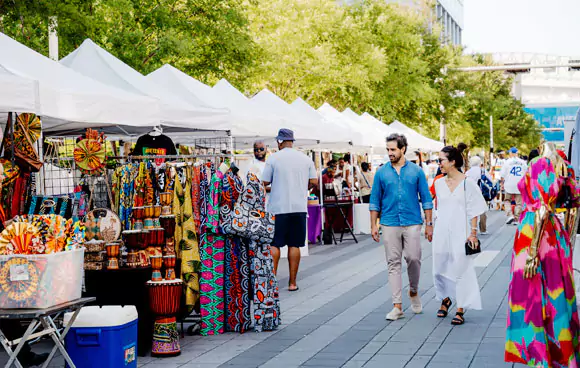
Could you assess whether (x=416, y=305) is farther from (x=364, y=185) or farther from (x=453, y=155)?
(x=364, y=185)

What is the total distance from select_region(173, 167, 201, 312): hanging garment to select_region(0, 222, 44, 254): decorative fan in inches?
101

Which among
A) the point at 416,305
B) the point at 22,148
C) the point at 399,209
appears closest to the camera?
the point at 22,148

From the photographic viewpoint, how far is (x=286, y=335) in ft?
28.0

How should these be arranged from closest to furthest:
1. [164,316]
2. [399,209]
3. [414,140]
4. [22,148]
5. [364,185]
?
1. [22,148]
2. [164,316]
3. [399,209]
4. [364,185]
5. [414,140]

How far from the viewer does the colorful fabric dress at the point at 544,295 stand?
6.54 m

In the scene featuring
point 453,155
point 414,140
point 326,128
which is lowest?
point 453,155

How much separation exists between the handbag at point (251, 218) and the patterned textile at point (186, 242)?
0.36 meters

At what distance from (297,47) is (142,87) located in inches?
740

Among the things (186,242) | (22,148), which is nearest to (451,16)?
(186,242)

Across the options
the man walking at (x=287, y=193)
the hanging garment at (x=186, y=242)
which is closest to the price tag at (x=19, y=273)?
the hanging garment at (x=186, y=242)

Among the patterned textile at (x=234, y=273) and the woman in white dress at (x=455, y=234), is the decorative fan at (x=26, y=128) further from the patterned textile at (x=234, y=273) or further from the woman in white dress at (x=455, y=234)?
the woman in white dress at (x=455, y=234)

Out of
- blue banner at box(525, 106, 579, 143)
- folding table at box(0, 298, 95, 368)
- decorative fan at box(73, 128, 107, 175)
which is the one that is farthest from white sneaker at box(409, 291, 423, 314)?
blue banner at box(525, 106, 579, 143)

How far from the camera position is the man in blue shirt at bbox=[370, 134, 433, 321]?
9008 millimetres

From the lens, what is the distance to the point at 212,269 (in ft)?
28.1
